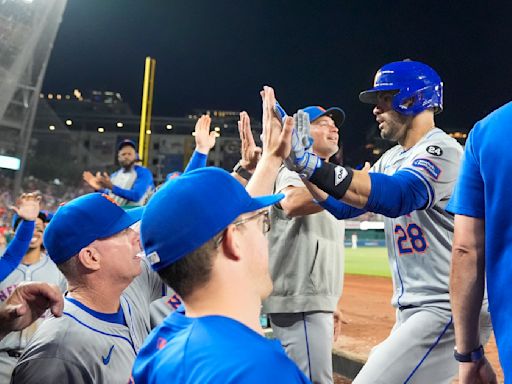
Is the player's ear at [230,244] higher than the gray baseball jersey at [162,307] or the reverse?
higher

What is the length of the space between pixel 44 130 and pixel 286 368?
89.3ft

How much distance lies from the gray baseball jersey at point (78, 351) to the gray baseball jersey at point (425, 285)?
47.9 inches

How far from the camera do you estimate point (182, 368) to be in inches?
40.1

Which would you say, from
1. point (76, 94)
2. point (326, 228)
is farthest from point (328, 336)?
point (76, 94)

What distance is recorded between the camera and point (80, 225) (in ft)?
6.95

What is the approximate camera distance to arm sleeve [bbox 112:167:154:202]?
7.30m

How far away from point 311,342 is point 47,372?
7.41 feet

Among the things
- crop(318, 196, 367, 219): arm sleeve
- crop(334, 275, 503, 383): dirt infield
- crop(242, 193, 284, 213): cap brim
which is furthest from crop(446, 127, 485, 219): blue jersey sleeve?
crop(334, 275, 503, 383): dirt infield

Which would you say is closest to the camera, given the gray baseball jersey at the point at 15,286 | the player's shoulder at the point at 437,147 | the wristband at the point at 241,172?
the player's shoulder at the point at 437,147

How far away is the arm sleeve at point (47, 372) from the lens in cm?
171

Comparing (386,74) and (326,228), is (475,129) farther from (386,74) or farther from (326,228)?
(326,228)

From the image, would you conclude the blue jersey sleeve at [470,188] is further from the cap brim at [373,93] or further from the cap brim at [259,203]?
the cap brim at [373,93]

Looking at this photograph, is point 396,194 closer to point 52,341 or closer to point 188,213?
point 188,213

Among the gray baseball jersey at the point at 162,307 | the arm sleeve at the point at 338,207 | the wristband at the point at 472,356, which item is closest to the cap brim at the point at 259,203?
the wristband at the point at 472,356
